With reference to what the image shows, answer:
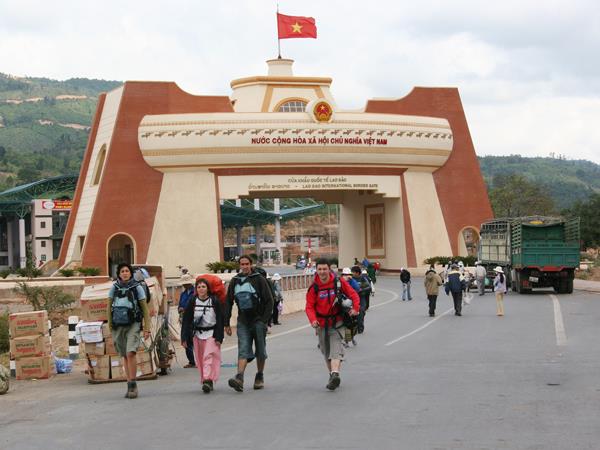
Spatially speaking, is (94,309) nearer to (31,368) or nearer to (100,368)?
(100,368)

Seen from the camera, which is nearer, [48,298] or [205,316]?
[205,316]

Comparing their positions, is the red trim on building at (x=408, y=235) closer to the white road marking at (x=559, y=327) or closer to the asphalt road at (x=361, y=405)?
the white road marking at (x=559, y=327)


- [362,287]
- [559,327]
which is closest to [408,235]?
[362,287]

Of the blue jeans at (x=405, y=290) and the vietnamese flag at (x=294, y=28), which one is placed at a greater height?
the vietnamese flag at (x=294, y=28)

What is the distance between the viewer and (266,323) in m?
14.4

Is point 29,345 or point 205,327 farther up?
point 205,327

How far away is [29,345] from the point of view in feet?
56.6

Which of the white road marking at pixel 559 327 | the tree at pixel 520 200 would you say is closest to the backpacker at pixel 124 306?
the white road marking at pixel 559 327

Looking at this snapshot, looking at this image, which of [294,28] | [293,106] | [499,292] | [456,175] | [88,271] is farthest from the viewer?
[294,28]

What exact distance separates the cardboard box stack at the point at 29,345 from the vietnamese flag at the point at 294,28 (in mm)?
49476

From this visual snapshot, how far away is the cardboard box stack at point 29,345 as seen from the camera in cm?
1708

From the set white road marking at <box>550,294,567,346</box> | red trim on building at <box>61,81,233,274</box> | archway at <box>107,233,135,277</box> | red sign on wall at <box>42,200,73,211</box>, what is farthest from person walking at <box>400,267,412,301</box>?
red sign on wall at <box>42,200,73,211</box>

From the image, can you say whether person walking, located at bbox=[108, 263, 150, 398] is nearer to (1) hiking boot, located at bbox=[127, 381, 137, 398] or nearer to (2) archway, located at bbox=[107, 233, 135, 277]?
(1) hiking boot, located at bbox=[127, 381, 137, 398]

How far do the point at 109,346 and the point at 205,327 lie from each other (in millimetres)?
2055
